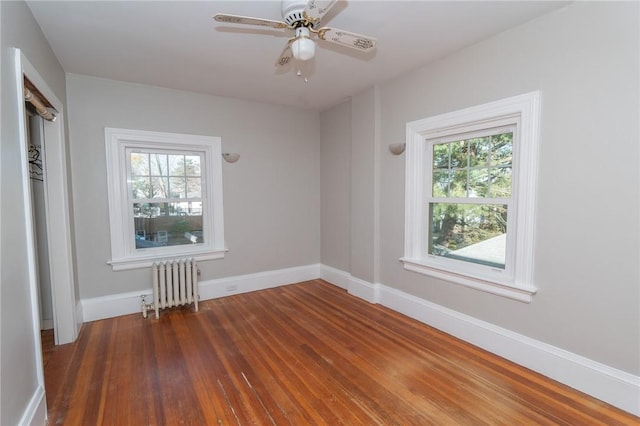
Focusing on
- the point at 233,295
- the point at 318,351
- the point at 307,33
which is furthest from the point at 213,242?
the point at 307,33

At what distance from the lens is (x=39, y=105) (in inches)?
90.3

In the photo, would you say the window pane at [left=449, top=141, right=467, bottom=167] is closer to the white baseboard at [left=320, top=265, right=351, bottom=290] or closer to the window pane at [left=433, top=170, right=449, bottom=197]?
the window pane at [left=433, top=170, right=449, bottom=197]

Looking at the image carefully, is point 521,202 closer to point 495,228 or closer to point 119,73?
point 495,228

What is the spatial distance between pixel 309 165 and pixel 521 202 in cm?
307

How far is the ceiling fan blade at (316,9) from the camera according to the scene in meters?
1.62

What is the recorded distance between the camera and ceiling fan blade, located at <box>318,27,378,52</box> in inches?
73.0

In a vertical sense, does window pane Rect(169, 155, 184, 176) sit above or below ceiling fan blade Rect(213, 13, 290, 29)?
below

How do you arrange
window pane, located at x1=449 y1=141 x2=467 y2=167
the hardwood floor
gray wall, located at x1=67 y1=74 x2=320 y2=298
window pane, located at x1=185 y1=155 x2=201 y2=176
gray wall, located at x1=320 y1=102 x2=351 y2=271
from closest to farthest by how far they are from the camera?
the hardwood floor → window pane, located at x1=449 y1=141 x2=467 y2=167 → gray wall, located at x1=67 y1=74 x2=320 y2=298 → window pane, located at x1=185 y1=155 x2=201 y2=176 → gray wall, located at x1=320 y1=102 x2=351 y2=271

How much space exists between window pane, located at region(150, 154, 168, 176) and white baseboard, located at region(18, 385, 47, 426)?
2461mm

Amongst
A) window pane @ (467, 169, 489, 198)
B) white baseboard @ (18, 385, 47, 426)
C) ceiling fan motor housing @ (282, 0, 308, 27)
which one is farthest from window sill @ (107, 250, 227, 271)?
window pane @ (467, 169, 489, 198)

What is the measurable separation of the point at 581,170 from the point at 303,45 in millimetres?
2075

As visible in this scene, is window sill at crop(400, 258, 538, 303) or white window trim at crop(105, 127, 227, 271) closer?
window sill at crop(400, 258, 538, 303)

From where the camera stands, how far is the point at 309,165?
4.79 m

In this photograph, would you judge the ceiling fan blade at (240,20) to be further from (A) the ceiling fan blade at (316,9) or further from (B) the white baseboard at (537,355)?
(B) the white baseboard at (537,355)
